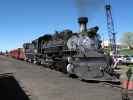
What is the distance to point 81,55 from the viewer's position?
19.9 meters

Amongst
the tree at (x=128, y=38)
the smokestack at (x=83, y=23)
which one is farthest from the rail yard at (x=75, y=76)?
the tree at (x=128, y=38)

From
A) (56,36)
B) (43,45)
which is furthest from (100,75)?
(43,45)

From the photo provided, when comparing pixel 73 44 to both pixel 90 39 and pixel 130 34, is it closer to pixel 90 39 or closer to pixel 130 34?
pixel 90 39

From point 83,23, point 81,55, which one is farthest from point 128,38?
point 81,55

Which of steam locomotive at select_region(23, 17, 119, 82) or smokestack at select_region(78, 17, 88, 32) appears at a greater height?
smokestack at select_region(78, 17, 88, 32)

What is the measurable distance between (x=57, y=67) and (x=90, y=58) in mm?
6580

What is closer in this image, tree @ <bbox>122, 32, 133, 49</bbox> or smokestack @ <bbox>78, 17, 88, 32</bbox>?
smokestack @ <bbox>78, 17, 88, 32</bbox>

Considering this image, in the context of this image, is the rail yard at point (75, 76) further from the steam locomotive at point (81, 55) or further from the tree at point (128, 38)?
the tree at point (128, 38)

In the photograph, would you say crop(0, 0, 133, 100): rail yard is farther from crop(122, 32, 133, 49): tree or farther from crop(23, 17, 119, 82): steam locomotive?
crop(122, 32, 133, 49): tree

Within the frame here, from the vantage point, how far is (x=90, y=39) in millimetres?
21094

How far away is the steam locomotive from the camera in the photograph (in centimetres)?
1783

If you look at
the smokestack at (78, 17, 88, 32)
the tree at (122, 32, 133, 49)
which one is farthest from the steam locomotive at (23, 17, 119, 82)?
the tree at (122, 32, 133, 49)

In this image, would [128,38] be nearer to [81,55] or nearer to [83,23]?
[83,23]

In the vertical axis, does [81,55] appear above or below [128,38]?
below
